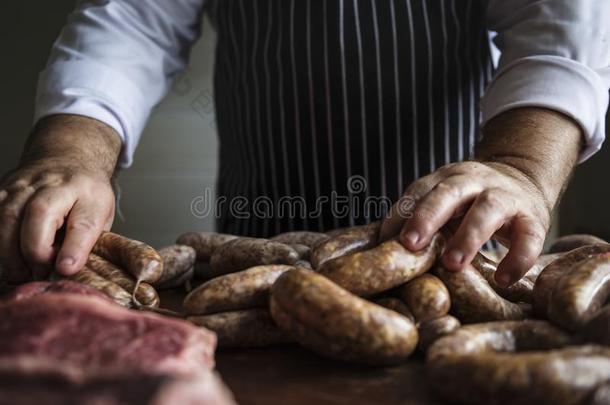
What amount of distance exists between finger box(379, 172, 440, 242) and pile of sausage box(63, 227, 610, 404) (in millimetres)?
59

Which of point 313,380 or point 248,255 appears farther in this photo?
point 248,255

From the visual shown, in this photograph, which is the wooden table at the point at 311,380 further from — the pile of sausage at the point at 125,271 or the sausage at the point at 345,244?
the pile of sausage at the point at 125,271

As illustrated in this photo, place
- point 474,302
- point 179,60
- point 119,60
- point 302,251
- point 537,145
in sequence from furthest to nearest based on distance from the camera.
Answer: point 179,60
point 119,60
point 537,145
point 302,251
point 474,302

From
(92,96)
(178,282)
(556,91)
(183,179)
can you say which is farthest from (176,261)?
(183,179)

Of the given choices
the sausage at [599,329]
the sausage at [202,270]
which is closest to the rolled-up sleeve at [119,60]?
the sausage at [202,270]

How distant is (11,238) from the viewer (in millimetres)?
2057

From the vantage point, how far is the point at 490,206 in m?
1.78

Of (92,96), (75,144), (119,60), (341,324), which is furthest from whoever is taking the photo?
(119,60)

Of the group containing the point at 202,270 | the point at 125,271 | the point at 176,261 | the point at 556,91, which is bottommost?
the point at 202,270

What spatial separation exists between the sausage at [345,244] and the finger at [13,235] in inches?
37.0

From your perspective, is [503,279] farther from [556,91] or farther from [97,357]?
[97,357]

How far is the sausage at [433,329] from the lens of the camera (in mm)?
1517

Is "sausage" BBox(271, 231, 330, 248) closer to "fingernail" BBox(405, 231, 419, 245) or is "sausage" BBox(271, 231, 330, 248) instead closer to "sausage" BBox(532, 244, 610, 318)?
"fingernail" BBox(405, 231, 419, 245)

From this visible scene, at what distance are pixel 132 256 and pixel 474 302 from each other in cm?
102
